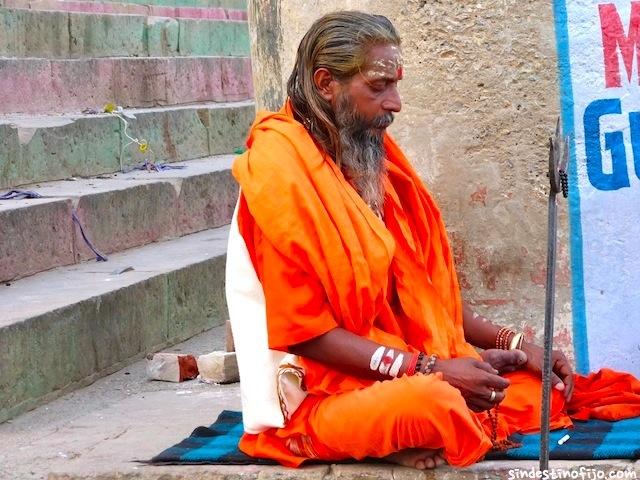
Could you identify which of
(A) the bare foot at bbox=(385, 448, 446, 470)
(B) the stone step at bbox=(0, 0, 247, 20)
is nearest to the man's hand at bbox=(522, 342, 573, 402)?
(A) the bare foot at bbox=(385, 448, 446, 470)

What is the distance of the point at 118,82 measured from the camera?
882 cm

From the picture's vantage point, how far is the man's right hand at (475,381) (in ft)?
12.3

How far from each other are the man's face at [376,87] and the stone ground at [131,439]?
98 cm

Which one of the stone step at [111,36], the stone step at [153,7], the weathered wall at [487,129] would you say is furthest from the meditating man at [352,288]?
the stone step at [153,7]

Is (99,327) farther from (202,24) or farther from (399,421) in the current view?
(202,24)

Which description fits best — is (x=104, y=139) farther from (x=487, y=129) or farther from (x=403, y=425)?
(x=403, y=425)

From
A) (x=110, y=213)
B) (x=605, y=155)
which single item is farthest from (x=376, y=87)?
(x=110, y=213)

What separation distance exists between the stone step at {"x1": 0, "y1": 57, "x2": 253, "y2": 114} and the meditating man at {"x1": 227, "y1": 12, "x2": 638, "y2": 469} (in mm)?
4049

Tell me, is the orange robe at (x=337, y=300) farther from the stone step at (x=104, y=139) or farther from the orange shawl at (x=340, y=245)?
the stone step at (x=104, y=139)

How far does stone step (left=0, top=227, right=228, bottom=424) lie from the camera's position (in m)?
5.20

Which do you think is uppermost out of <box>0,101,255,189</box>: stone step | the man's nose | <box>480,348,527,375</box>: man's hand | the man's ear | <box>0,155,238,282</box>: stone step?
the man's ear

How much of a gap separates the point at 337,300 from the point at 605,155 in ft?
4.19

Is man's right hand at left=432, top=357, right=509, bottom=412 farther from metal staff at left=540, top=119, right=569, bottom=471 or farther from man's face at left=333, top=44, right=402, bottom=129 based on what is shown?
man's face at left=333, top=44, right=402, bottom=129

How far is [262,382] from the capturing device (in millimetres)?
3951
